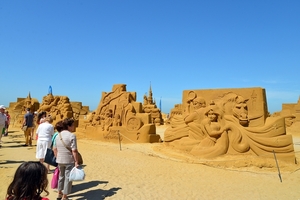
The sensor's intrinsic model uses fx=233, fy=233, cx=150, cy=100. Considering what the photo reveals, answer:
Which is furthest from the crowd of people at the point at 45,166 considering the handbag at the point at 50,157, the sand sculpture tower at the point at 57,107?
the sand sculpture tower at the point at 57,107

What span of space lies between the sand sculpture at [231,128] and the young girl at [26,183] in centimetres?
756

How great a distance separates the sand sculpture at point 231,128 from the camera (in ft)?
26.5

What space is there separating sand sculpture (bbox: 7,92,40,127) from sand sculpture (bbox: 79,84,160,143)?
861cm

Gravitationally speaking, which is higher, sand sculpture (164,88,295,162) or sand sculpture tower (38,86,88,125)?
sand sculpture tower (38,86,88,125)

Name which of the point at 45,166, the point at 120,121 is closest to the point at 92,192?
the point at 45,166

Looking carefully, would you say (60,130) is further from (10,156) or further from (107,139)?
(107,139)

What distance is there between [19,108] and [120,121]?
16.2 meters

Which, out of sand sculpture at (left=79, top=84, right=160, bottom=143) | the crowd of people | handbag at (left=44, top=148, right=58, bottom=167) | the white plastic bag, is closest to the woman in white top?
the crowd of people

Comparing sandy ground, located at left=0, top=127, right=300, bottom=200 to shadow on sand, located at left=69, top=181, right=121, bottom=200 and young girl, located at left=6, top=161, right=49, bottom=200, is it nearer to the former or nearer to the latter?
shadow on sand, located at left=69, top=181, right=121, bottom=200

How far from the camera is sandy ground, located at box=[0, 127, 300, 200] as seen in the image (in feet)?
16.3

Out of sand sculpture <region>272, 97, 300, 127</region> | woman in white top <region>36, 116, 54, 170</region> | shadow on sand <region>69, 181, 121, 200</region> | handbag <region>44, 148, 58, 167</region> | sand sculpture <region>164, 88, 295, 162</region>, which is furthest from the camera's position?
sand sculpture <region>272, 97, 300, 127</region>

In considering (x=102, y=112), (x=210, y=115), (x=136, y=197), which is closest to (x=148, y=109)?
(x=102, y=112)

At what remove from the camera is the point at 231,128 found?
8.52 meters

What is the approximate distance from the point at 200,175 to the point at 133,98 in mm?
7465
